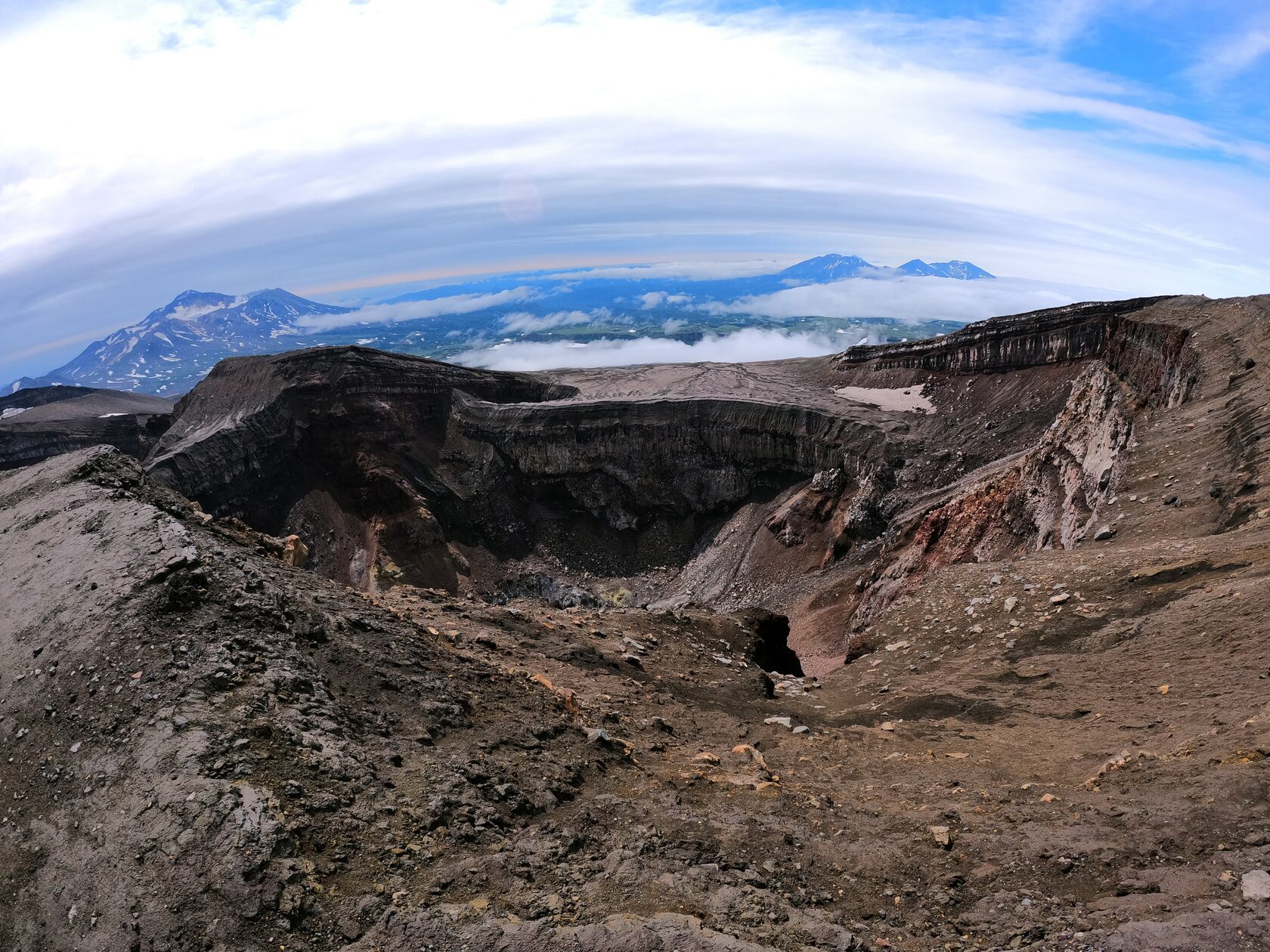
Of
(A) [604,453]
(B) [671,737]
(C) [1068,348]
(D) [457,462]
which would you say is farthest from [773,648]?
(D) [457,462]

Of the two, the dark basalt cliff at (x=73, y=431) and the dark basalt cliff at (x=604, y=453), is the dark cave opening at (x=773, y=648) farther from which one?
the dark basalt cliff at (x=73, y=431)

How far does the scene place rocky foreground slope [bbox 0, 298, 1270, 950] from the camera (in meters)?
7.81

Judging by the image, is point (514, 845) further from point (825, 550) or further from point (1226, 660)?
point (825, 550)

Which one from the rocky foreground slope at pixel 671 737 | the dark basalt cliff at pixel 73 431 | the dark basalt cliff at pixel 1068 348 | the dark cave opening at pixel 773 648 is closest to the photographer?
the rocky foreground slope at pixel 671 737

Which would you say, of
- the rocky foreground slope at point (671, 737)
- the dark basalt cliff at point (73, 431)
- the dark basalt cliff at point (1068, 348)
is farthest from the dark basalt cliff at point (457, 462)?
the rocky foreground slope at point (671, 737)

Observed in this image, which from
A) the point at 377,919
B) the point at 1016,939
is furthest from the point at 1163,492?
the point at 377,919

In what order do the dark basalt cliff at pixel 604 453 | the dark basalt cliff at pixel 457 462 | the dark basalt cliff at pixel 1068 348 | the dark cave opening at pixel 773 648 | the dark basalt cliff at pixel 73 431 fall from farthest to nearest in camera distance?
the dark basalt cliff at pixel 73 431
the dark basalt cliff at pixel 457 462
the dark basalt cliff at pixel 604 453
the dark basalt cliff at pixel 1068 348
the dark cave opening at pixel 773 648

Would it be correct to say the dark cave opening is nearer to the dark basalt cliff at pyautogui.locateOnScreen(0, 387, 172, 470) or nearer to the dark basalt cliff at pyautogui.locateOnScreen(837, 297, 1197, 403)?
the dark basalt cliff at pyautogui.locateOnScreen(837, 297, 1197, 403)

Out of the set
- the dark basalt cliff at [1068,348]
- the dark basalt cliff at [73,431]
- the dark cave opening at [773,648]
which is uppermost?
the dark basalt cliff at [1068,348]

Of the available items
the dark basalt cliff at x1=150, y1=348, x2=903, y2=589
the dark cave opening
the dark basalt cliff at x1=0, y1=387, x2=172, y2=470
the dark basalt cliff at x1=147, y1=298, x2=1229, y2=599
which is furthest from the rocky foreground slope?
the dark basalt cliff at x1=0, y1=387, x2=172, y2=470

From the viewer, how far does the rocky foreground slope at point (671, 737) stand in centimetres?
781

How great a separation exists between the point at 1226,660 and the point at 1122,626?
11.0 ft

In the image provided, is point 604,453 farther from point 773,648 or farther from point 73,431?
point 73,431

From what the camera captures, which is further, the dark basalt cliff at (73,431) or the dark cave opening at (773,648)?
the dark basalt cliff at (73,431)
